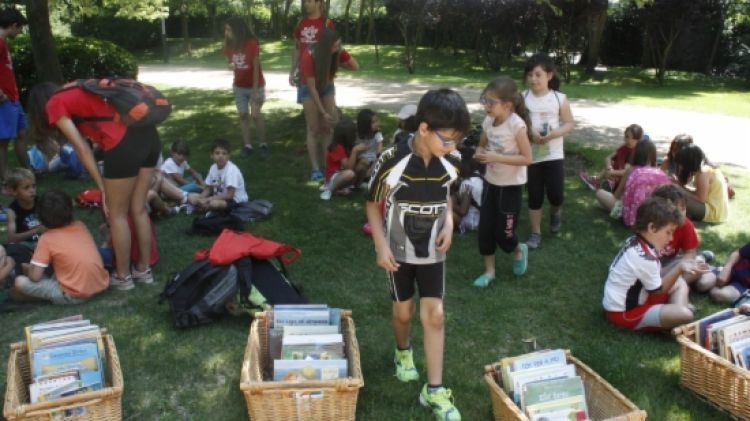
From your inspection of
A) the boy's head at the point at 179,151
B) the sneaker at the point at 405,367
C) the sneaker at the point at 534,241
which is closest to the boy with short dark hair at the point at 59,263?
the sneaker at the point at 405,367

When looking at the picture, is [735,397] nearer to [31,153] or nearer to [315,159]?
[315,159]

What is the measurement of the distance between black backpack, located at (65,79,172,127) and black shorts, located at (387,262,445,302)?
2105mm

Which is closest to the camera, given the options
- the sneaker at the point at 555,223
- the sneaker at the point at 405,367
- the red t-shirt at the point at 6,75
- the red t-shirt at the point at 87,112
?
the sneaker at the point at 405,367

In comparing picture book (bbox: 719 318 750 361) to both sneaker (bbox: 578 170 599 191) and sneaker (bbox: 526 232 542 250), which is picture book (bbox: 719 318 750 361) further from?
sneaker (bbox: 578 170 599 191)

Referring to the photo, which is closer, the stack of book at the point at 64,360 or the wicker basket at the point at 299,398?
the wicker basket at the point at 299,398

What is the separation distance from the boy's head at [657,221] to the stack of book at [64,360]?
3.23 meters

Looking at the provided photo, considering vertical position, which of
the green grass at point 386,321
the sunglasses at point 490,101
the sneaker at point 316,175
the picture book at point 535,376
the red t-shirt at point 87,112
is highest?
the sunglasses at point 490,101

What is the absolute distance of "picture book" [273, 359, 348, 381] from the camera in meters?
2.99

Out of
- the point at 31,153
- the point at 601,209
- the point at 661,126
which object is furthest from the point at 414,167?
the point at 661,126

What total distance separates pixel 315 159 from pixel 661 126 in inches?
262

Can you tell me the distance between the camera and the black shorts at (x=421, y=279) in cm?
308

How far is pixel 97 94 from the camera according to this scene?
3996mm

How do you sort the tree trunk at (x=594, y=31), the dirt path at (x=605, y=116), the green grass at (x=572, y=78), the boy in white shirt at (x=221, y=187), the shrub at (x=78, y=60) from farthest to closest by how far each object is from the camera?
the tree trunk at (x=594, y=31) < the green grass at (x=572, y=78) < the shrub at (x=78, y=60) < the dirt path at (x=605, y=116) < the boy in white shirt at (x=221, y=187)

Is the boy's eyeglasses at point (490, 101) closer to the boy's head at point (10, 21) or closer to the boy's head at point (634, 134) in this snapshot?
the boy's head at point (634, 134)
